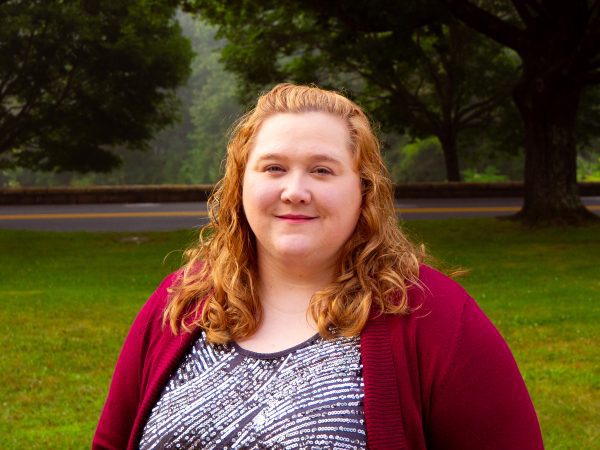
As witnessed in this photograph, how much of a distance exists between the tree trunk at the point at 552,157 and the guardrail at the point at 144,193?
8271 millimetres

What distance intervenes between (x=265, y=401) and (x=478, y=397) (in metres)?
0.49

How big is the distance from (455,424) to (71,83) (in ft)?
87.5

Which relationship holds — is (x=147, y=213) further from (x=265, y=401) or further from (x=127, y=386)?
(x=265, y=401)

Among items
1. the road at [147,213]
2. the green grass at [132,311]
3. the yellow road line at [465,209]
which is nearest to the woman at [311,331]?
the green grass at [132,311]

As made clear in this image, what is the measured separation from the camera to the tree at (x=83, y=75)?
25859mm

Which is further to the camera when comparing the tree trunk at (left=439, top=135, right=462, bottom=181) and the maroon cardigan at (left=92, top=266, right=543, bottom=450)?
the tree trunk at (left=439, top=135, right=462, bottom=181)

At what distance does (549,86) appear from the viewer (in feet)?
50.5

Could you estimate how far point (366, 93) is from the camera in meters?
29.4

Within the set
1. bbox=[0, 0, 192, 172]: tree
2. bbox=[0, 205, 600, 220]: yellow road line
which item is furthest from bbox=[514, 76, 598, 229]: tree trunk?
bbox=[0, 0, 192, 172]: tree

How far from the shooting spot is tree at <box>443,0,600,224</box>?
15.3 m

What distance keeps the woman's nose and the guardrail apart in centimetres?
2176

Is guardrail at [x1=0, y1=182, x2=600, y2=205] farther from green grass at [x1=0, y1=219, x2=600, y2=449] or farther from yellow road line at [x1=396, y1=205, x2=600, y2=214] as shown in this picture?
green grass at [x1=0, y1=219, x2=600, y2=449]

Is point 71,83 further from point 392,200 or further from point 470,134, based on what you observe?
point 392,200

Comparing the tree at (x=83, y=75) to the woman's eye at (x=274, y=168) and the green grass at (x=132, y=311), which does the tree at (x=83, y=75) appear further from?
the woman's eye at (x=274, y=168)
